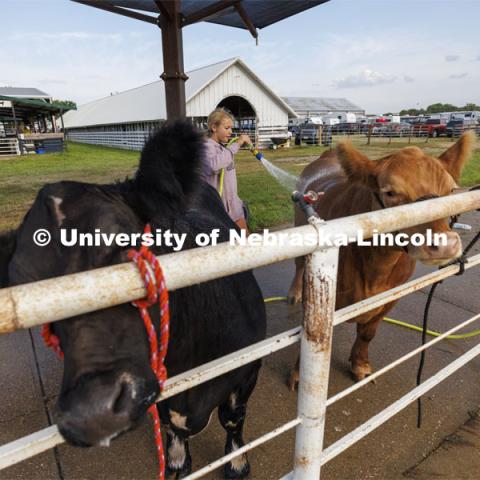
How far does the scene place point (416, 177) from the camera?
6.27ft

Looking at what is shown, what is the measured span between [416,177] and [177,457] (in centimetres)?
203

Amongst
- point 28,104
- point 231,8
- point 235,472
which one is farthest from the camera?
point 28,104

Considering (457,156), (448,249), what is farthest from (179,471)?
(457,156)

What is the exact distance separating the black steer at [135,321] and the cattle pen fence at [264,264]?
0.07 meters

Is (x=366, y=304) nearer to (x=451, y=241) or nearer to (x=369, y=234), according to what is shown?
(x=369, y=234)

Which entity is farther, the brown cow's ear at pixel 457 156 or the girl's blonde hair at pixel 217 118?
the girl's blonde hair at pixel 217 118

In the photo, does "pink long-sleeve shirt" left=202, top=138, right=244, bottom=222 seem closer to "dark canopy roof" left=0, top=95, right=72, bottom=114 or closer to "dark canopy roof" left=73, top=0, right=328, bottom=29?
"dark canopy roof" left=73, top=0, right=328, bottom=29

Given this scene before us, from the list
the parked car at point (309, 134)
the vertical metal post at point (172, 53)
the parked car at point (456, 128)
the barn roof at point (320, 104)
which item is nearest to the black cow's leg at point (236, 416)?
the vertical metal post at point (172, 53)

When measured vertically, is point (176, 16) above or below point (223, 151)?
above

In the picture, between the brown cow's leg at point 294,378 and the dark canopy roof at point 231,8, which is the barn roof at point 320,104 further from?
the brown cow's leg at point 294,378

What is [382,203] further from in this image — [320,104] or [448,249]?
[320,104]

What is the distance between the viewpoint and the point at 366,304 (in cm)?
134

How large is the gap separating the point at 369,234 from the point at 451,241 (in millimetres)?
746

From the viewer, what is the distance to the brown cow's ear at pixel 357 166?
2.19 m
